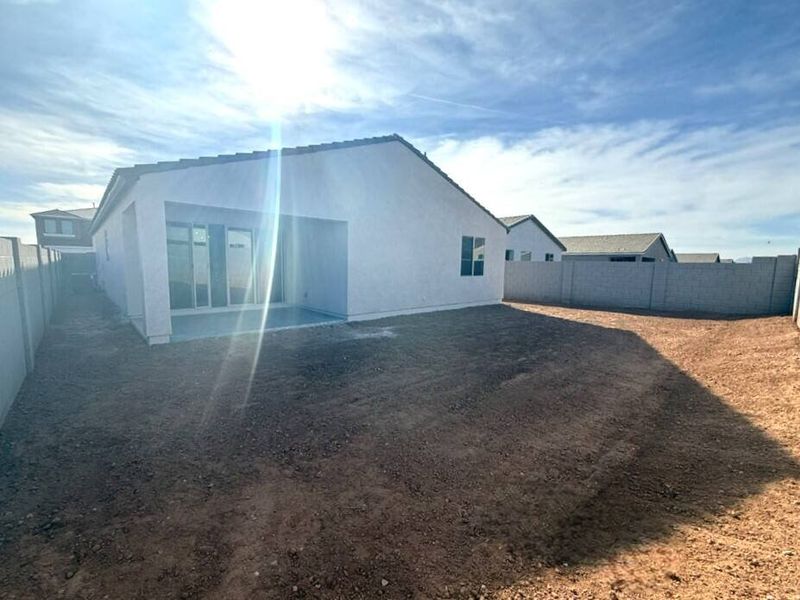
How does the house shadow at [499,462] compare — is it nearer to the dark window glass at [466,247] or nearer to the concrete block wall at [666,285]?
the dark window glass at [466,247]

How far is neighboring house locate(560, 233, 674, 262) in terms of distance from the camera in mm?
31553

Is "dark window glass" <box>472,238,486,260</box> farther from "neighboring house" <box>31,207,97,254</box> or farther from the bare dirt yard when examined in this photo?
"neighboring house" <box>31,207,97,254</box>

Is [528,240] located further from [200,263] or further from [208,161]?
[208,161]

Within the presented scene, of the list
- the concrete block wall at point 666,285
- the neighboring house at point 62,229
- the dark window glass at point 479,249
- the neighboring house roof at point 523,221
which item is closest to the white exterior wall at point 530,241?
the neighboring house roof at point 523,221

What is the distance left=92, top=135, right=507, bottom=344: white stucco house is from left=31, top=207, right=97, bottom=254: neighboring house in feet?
101

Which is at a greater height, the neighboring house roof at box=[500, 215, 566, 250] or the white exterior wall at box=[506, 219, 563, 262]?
the neighboring house roof at box=[500, 215, 566, 250]

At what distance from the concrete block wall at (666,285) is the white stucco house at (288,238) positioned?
6475 mm

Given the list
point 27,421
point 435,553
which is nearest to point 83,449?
point 27,421

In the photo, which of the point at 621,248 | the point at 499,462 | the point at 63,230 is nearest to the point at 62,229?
the point at 63,230

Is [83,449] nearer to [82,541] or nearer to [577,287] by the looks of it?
[82,541]

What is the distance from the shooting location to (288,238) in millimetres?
13250

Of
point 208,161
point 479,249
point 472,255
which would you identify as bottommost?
point 472,255

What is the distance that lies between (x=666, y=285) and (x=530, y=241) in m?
12.8

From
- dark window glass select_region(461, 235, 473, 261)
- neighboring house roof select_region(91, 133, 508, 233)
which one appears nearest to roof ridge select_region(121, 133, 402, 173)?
neighboring house roof select_region(91, 133, 508, 233)
